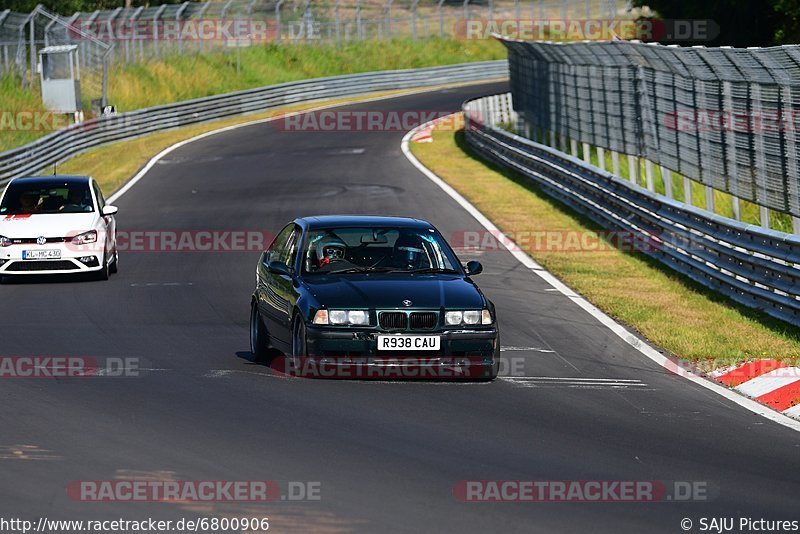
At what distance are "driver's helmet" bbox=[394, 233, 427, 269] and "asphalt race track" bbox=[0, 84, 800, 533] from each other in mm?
1321

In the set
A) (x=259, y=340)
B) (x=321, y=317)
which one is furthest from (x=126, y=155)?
(x=321, y=317)

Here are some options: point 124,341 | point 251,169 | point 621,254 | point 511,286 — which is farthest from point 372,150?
point 124,341

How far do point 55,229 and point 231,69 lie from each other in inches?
1769

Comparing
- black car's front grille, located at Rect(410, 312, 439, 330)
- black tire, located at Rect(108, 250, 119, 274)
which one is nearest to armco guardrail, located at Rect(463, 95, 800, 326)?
black car's front grille, located at Rect(410, 312, 439, 330)

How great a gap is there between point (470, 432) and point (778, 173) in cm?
820

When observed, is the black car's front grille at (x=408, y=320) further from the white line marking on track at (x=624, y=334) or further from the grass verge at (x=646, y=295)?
the grass verge at (x=646, y=295)

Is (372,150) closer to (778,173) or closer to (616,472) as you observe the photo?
(778,173)

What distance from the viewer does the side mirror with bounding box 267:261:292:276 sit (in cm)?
1257

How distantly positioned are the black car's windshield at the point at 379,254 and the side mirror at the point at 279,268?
189mm

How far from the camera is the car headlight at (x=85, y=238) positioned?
1972cm

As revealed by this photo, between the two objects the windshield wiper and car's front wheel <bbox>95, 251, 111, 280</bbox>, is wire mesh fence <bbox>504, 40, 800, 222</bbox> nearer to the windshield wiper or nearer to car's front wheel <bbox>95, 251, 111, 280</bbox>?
the windshield wiper

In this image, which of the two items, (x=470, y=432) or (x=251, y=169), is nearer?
(x=470, y=432)

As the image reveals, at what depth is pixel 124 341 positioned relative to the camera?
46.8ft

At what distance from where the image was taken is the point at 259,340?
13.1 metres
